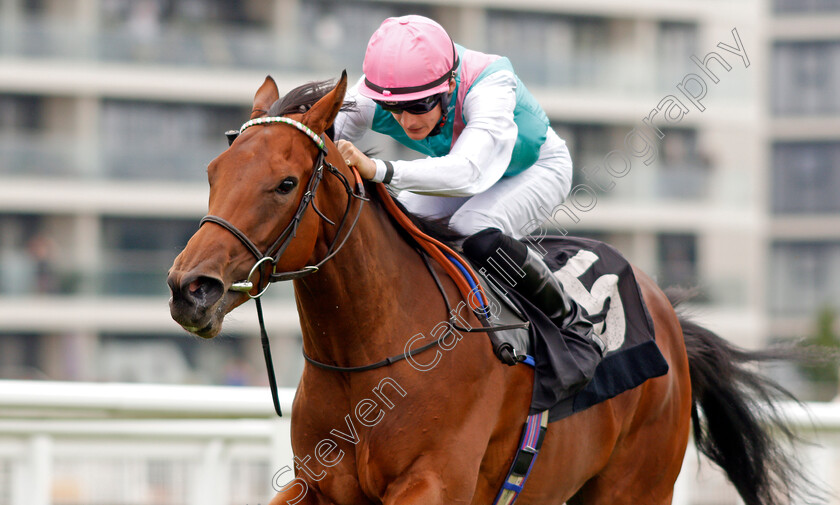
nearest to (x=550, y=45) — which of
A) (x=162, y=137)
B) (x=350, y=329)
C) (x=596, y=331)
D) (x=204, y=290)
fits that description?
(x=162, y=137)

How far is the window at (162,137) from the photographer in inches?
760

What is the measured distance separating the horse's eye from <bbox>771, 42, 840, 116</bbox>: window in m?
28.4

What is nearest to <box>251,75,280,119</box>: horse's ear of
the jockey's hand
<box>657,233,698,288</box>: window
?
the jockey's hand

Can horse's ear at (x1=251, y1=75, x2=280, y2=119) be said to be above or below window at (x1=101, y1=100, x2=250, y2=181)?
above

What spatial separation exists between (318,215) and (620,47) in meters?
20.9

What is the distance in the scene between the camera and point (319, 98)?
2924mm

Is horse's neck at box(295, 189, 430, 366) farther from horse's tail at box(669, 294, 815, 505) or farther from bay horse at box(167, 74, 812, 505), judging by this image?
horse's tail at box(669, 294, 815, 505)

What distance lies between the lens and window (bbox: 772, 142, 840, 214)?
2884 cm

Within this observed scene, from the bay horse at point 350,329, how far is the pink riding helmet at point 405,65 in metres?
0.20

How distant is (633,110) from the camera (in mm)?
21688

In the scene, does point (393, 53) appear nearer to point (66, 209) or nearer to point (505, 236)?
point (505, 236)

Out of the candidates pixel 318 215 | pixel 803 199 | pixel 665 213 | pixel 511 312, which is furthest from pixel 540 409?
pixel 803 199

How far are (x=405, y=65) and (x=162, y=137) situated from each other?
1762cm

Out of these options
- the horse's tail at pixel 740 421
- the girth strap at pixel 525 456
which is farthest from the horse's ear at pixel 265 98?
the horse's tail at pixel 740 421
